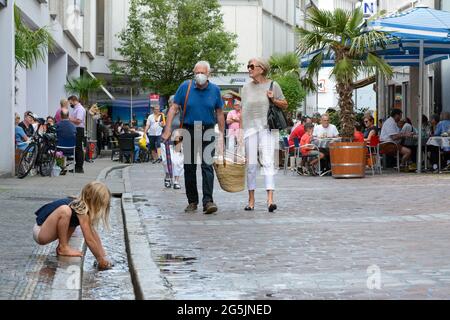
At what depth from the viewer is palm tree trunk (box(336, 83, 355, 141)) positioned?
72.3 ft

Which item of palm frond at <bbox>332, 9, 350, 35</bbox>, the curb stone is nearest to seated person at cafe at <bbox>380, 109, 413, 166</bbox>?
palm frond at <bbox>332, 9, 350, 35</bbox>

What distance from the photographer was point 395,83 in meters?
39.6

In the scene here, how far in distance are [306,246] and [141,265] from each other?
6.40 feet

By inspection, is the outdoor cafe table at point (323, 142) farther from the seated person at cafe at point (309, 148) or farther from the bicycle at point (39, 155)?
the bicycle at point (39, 155)

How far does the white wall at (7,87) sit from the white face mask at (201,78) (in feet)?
28.0

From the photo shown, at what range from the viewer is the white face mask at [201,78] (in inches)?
505

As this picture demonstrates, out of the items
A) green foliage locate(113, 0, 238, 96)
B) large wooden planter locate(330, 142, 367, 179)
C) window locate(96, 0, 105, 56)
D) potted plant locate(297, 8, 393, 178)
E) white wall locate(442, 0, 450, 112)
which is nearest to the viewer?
large wooden planter locate(330, 142, 367, 179)

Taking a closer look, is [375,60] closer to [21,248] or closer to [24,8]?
[24,8]

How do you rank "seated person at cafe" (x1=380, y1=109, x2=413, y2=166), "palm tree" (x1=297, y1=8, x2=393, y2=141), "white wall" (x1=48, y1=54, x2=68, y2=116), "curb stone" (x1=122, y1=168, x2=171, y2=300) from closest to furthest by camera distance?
"curb stone" (x1=122, y1=168, x2=171, y2=300) < "palm tree" (x1=297, y1=8, x2=393, y2=141) < "seated person at cafe" (x1=380, y1=109, x2=413, y2=166) < "white wall" (x1=48, y1=54, x2=68, y2=116)

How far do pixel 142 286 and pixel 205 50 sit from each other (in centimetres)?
4967

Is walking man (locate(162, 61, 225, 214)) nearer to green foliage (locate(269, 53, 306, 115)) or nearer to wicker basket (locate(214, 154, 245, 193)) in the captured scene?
wicker basket (locate(214, 154, 245, 193))

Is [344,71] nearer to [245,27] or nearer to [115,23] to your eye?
[115,23]

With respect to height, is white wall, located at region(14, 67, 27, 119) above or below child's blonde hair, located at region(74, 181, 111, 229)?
above

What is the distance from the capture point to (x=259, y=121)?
1320 centimetres
